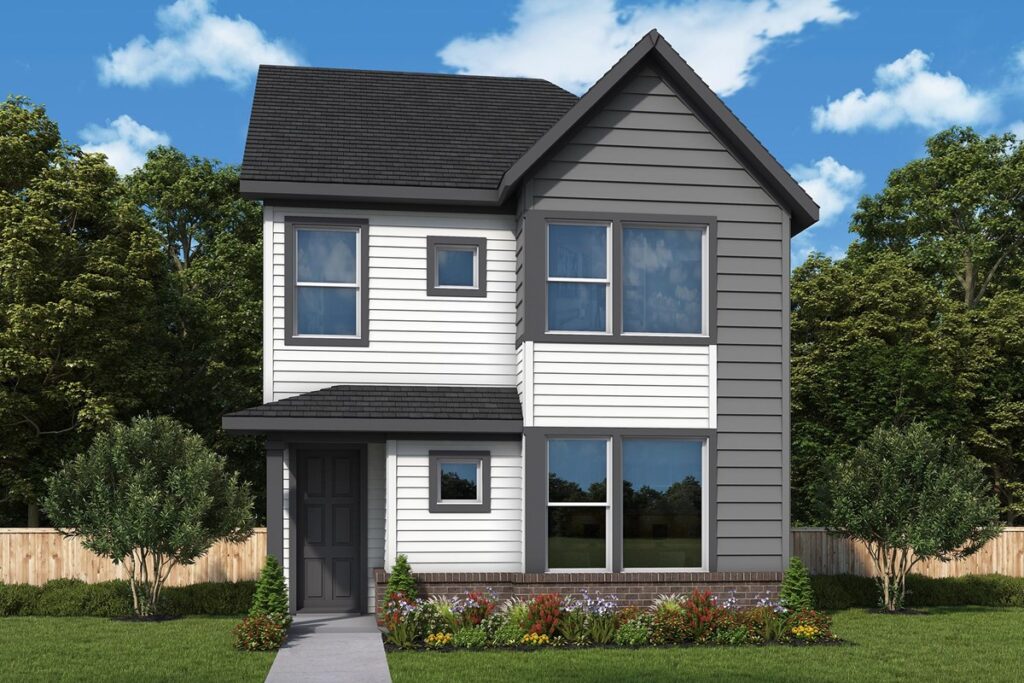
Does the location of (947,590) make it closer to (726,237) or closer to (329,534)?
(726,237)

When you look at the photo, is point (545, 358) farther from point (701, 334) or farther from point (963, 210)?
point (963, 210)

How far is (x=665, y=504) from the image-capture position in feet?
53.8

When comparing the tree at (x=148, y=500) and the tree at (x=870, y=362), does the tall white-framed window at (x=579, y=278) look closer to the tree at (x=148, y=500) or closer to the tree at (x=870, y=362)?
the tree at (x=148, y=500)

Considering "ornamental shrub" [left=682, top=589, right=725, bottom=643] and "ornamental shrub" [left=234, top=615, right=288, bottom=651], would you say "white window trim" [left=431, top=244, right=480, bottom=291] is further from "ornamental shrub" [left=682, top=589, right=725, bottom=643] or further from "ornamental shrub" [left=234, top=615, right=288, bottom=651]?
"ornamental shrub" [left=682, top=589, right=725, bottom=643]

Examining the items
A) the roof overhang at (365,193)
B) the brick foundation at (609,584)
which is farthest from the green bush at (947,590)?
the roof overhang at (365,193)

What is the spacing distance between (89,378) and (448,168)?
47.2ft

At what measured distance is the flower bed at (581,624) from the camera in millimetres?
14656

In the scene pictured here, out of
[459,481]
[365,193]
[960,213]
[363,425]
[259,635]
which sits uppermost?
[960,213]

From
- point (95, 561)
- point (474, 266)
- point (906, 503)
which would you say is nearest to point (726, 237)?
point (474, 266)

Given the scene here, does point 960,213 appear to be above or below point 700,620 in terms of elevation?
above

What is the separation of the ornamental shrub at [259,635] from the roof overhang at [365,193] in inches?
246

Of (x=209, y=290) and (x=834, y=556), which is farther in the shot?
(x=209, y=290)

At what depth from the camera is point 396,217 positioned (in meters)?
17.3

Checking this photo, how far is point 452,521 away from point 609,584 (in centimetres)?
250
